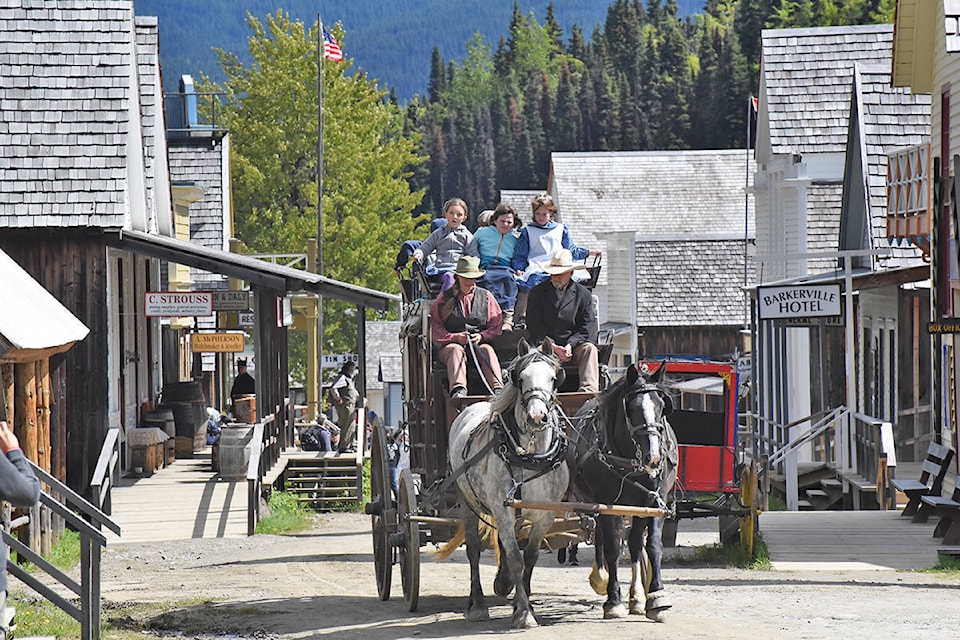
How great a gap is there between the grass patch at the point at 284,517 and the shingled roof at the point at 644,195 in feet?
98.0

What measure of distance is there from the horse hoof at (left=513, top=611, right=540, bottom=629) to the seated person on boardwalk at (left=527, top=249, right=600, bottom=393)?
2466mm

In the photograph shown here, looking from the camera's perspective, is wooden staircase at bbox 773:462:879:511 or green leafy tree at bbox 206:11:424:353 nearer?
wooden staircase at bbox 773:462:879:511

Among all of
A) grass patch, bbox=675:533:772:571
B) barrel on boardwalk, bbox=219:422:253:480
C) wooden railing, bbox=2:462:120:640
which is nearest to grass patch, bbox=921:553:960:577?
grass patch, bbox=675:533:772:571

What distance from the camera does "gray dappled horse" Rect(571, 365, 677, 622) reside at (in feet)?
37.3

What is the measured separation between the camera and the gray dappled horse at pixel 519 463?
11.1m

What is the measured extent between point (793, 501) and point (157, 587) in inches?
434

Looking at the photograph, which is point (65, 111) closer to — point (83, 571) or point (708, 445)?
point (708, 445)

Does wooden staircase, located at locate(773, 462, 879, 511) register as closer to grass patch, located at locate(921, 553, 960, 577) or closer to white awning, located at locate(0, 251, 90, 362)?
grass patch, located at locate(921, 553, 960, 577)

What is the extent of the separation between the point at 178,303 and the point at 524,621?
38.3 feet

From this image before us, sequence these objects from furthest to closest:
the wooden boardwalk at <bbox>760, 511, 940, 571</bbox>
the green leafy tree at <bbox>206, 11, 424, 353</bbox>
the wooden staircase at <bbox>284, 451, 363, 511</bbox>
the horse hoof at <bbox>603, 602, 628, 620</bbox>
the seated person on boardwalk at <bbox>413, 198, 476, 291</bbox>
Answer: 1. the green leafy tree at <bbox>206, 11, 424, 353</bbox>
2. the wooden staircase at <bbox>284, 451, 363, 511</bbox>
3. the wooden boardwalk at <bbox>760, 511, 940, 571</bbox>
4. the seated person on boardwalk at <bbox>413, 198, 476, 291</bbox>
5. the horse hoof at <bbox>603, 602, 628, 620</bbox>

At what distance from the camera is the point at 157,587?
15016 millimetres

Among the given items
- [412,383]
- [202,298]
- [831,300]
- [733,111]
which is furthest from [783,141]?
[733,111]

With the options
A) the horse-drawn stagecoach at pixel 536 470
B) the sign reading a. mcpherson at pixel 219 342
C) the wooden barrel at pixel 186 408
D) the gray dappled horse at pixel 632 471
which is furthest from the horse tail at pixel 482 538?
the sign reading a. mcpherson at pixel 219 342

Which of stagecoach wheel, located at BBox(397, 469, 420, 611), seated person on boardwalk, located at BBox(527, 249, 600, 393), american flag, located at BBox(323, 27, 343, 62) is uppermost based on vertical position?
american flag, located at BBox(323, 27, 343, 62)
